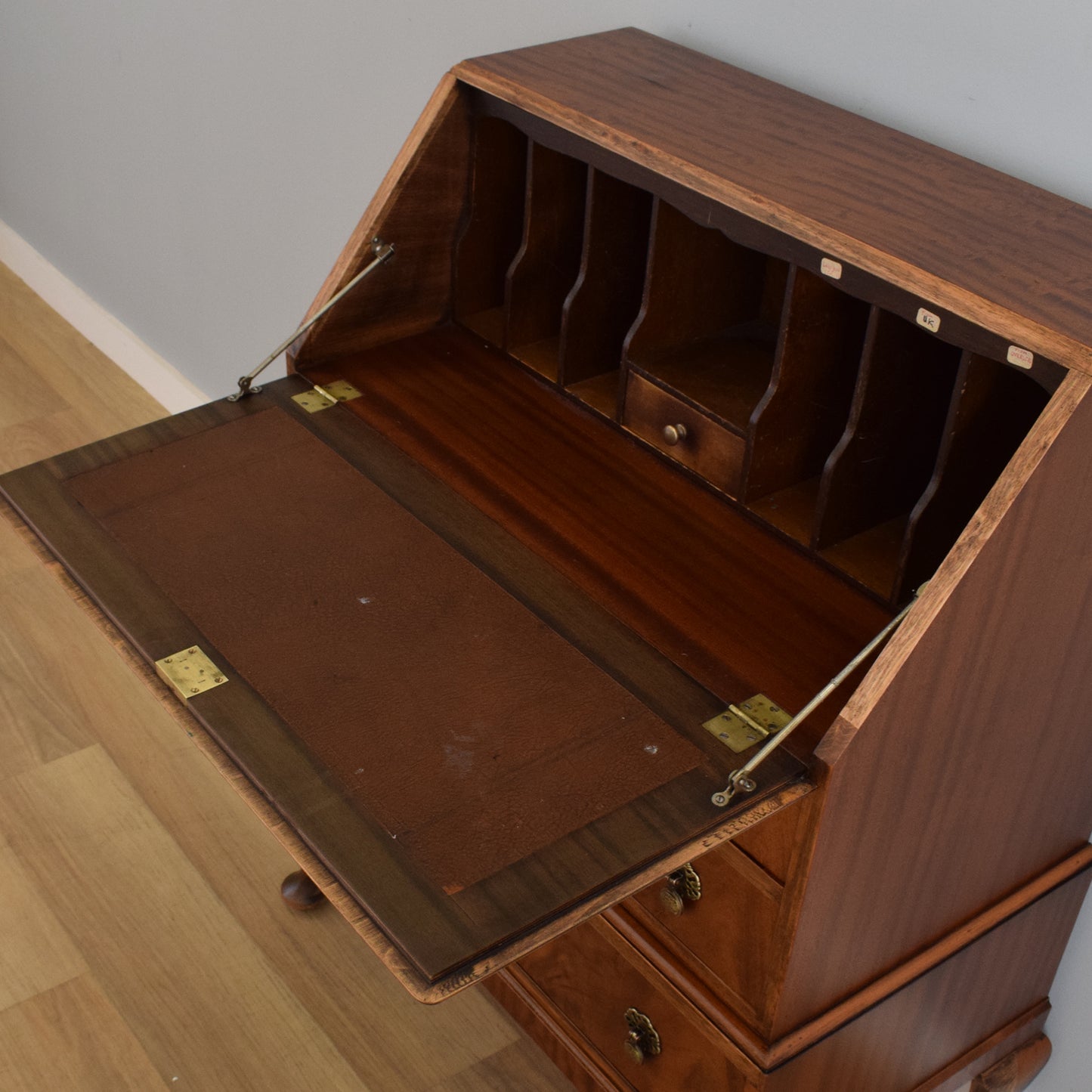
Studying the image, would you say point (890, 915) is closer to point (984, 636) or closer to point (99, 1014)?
point (984, 636)

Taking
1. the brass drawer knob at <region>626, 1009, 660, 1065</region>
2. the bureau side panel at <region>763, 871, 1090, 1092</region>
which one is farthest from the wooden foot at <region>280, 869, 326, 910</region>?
the bureau side panel at <region>763, 871, 1090, 1092</region>

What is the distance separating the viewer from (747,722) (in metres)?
1.17

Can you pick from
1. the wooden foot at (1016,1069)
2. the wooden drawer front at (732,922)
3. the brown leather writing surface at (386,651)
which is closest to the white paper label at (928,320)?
the brown leather writing surface at (386,651)

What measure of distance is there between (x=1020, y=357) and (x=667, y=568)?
0.41 m

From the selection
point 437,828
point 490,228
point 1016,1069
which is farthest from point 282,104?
point 1016,1069

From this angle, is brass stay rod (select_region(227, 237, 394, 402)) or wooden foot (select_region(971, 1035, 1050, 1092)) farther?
wooden foot (select_region(971, 1035, 1050, 1092))

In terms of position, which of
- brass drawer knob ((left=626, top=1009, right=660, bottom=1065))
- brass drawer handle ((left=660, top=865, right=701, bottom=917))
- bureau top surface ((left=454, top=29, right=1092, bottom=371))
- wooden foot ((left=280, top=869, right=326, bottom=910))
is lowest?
wooden foot ((left=280, top=869, right=326, bottom=910))

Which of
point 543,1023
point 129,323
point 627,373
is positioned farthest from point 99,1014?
point 129,323

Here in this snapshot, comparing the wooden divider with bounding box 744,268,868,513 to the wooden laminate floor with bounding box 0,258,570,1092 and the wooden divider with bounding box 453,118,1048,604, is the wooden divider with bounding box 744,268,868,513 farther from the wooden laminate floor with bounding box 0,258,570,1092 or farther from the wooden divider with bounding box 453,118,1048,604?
the wooden laminate floor with bounding box 0,258,570,1092

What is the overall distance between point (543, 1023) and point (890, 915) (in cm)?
63

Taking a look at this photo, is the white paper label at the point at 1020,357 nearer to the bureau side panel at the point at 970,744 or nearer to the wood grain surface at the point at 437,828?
the bureau side panel at the point at 970,744

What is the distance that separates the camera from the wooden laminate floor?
1888mm

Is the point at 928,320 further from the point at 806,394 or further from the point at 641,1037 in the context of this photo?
the point at 641,1037

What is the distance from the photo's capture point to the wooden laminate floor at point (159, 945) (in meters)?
1.89
